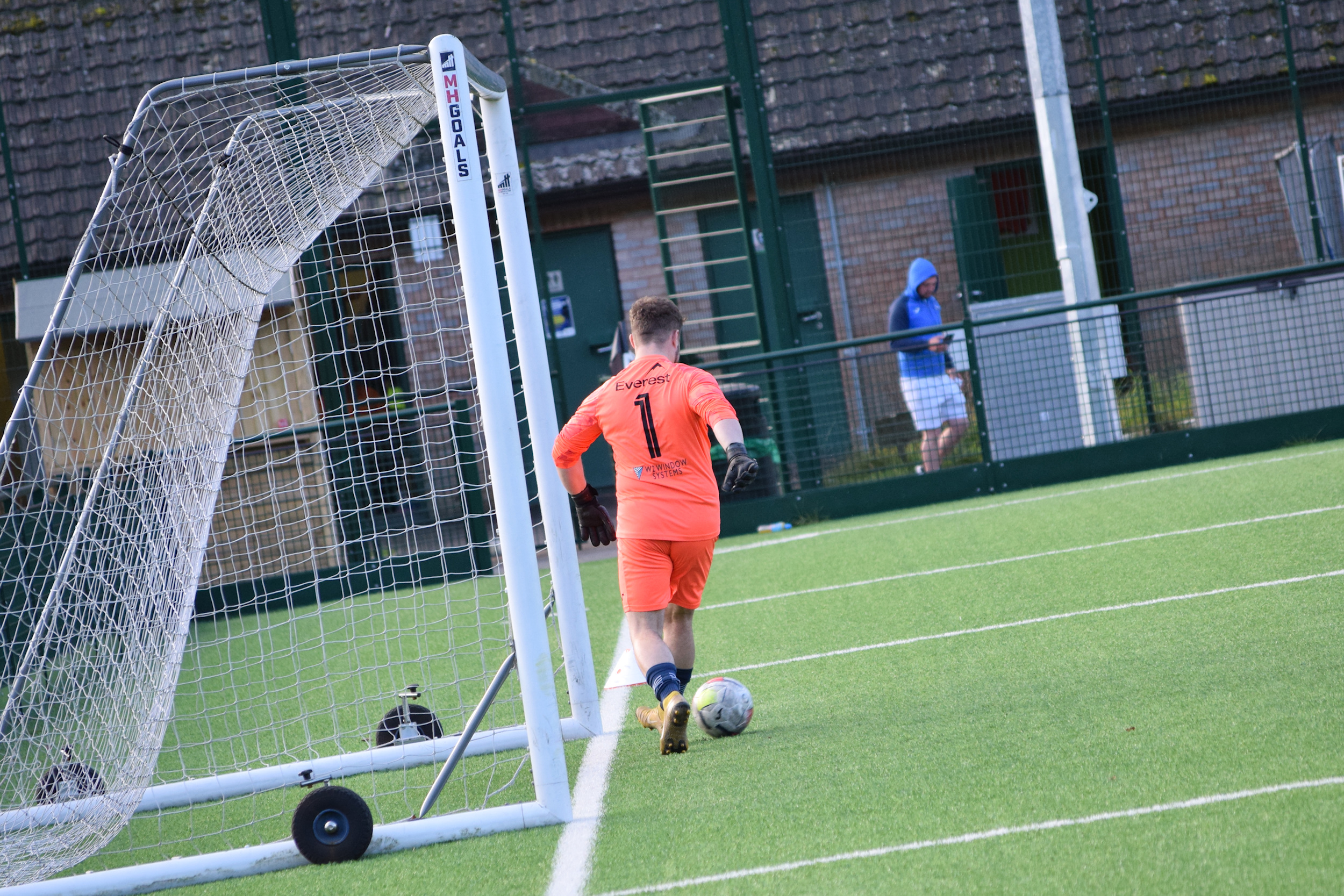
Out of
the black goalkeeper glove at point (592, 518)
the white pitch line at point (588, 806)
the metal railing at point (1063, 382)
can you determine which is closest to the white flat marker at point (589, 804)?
the white pitch line at point (588, 806)

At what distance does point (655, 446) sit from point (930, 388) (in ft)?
21.4

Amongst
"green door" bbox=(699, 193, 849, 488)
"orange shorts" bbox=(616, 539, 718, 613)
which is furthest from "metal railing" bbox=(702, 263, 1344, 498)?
"orange shorts" bbox=(616, 539, 718, 613)

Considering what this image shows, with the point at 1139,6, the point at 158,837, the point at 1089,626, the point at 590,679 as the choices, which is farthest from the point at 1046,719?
the point at 1139,6

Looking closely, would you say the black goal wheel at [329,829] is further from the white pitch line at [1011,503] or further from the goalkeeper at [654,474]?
the white pitch line at [1011,503]

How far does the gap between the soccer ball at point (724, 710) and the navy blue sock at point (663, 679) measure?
15cm

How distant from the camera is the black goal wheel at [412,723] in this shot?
5.33 m

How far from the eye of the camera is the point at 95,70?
42.7 ft

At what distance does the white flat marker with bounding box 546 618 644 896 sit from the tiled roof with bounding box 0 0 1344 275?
857cm

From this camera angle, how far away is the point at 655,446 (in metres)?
4.93

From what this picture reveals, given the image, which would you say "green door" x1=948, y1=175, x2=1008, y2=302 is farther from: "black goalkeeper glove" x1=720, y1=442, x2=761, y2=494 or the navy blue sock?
"black goalkeeper glove" x1=720, y1=442, x2=761, y2=494

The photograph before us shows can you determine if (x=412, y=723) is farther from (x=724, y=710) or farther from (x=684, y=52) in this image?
(x=684, y=52)

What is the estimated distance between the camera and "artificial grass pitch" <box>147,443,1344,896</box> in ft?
10.7

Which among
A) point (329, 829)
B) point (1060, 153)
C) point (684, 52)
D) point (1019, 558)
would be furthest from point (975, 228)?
point (329, 829)

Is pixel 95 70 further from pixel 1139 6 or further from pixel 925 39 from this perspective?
pixel 1139 6
